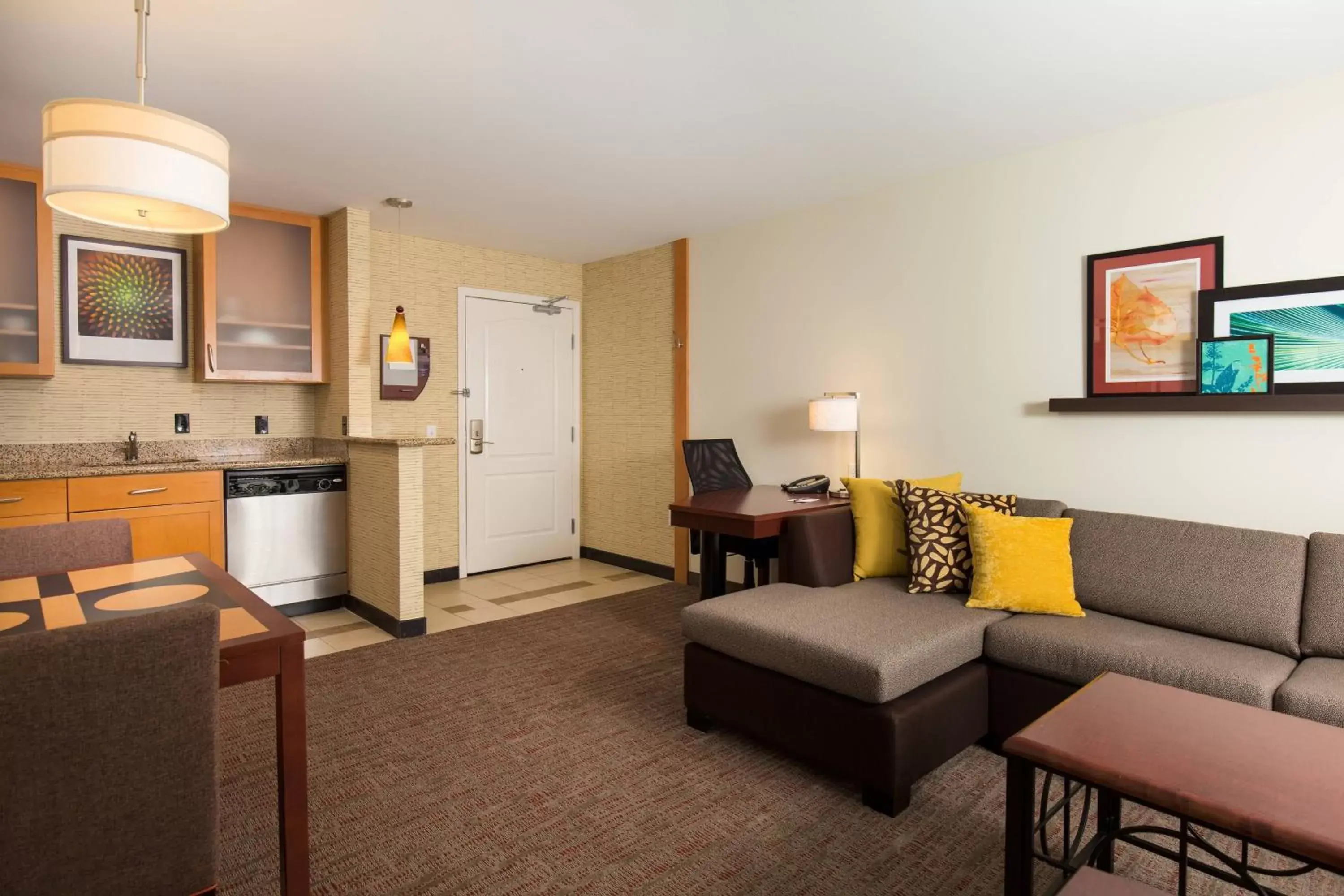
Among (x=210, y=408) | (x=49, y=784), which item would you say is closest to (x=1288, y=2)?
(x=49, y=784)

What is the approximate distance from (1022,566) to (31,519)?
14.4 feet

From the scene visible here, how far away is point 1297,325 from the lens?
9.25 feet

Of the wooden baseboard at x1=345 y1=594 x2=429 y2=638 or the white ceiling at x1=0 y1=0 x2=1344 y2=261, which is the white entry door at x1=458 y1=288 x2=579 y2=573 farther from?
the white ceiling at x1=0 y1=0 x2=1344 y2=261

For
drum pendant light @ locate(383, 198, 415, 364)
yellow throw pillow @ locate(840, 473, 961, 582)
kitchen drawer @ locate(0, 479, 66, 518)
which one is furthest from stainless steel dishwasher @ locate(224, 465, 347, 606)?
yellow throw pillow @ locate(840, 473, 961, 582)

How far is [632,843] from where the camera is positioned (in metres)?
2.13

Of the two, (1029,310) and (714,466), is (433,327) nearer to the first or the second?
(714,466)

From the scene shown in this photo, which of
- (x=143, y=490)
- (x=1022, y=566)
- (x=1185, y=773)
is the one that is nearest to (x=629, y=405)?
(x=143, y=490)

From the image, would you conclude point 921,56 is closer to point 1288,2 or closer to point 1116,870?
point 1288,2

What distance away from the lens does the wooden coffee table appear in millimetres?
1304

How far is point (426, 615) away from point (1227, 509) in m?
4.07

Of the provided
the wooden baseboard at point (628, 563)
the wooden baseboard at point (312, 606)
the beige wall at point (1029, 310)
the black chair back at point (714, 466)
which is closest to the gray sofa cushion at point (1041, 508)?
the beige wall at point (1029, 310)

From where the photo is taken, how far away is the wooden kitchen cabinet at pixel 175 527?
3770 millimetres

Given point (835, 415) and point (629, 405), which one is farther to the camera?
point (629, 405)

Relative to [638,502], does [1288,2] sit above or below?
above
